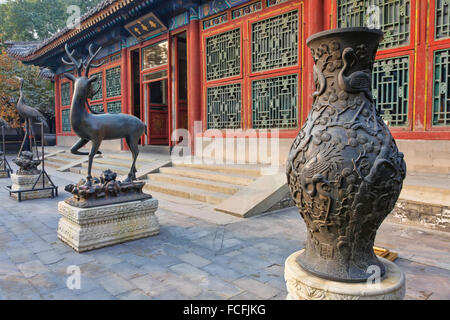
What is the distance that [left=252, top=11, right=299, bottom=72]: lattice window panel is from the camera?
7184 mm

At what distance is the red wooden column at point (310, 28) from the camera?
6.62 m

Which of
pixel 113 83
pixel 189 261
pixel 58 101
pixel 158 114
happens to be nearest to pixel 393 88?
pixel 189 261

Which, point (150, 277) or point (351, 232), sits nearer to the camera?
point (351, 232)

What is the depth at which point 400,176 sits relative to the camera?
1.84 meters

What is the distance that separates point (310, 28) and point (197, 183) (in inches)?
157

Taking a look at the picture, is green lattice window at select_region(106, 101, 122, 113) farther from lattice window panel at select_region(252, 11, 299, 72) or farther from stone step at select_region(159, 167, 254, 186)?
lattice window panel at select_region(252, 11, 299, 72)

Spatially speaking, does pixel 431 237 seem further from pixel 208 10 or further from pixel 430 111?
pixel 208 10

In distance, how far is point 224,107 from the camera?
8.70 m

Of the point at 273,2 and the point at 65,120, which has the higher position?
the point at 273,2

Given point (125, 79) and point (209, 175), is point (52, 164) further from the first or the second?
point (209, 175)

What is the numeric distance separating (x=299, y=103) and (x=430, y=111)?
2.54 m

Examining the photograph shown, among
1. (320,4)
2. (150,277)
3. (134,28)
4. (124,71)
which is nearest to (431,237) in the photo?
(150,277)

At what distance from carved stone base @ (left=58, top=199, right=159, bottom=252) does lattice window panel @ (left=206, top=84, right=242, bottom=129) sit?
187 inches

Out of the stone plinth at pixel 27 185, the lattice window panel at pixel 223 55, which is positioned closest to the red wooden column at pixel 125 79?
the lattice window panel at pixel 223 55
